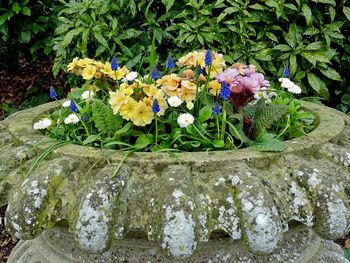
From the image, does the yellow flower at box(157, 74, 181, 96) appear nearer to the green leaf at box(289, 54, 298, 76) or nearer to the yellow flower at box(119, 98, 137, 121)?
the yellow flower at box(119, 98, 137, 121)

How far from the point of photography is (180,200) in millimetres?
1485

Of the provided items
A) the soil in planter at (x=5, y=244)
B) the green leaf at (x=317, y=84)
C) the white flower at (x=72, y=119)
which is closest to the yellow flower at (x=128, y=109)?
the white flower at (x=72, y=119)

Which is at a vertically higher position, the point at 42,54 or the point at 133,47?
the point at 133,47

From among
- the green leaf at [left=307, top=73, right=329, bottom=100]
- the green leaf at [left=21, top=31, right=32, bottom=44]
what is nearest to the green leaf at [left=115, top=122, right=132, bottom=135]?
the green leaf at [left=307, top=73, right=329, bottom=100]

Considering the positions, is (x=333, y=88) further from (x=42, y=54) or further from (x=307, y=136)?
(x=42, y=54)

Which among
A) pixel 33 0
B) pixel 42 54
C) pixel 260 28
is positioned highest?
pixel 260 28

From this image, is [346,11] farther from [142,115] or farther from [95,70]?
[142,115]

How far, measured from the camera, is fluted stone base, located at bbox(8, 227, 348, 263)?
1.67 m

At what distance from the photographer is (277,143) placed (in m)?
1.68

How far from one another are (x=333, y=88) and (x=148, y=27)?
126 centimetres

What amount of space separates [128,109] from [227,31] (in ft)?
4.38

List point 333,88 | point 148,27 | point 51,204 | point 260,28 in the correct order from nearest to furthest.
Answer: point 51,204 → point 260,28 → point 148,27 → point 333,88

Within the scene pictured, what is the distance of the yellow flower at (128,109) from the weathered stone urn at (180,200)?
15 centimetres

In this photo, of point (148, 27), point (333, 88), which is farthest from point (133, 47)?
point (333, 88)
